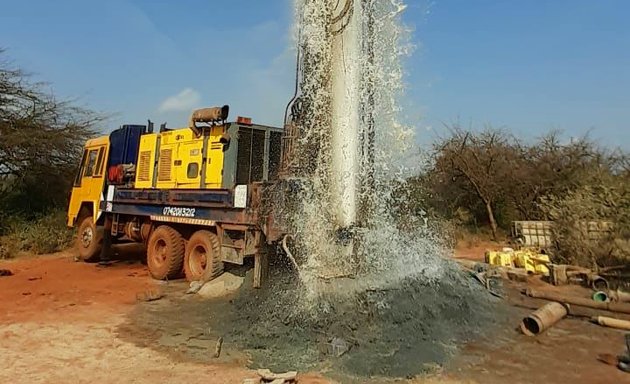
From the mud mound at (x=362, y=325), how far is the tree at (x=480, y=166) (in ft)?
42.4

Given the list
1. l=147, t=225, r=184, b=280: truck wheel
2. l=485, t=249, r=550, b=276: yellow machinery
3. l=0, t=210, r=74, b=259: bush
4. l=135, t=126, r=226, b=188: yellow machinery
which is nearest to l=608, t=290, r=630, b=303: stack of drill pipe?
l=485, t=249, r=550, b=276: yellow machinery

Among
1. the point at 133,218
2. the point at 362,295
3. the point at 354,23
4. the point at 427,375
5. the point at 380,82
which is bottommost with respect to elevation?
the point at 427,375

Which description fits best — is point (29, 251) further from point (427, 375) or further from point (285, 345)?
point (427, 375)

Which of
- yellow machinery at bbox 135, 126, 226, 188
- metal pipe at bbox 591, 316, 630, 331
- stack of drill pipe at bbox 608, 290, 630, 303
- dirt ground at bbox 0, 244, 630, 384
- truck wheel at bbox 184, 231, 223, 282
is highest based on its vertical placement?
yellow machinery at bbox 135, 126, 226, 188

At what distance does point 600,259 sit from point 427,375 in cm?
784

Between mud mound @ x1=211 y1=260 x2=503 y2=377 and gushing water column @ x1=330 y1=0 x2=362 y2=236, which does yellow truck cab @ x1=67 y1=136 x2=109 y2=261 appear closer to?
mud mound @ x1=211 y1=260 x2=503 y2=377

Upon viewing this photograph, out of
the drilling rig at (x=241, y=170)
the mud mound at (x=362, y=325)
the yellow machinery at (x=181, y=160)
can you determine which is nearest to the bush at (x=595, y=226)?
the mud mound at (x=362, y=325)

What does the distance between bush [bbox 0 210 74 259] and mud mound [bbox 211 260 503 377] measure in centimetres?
931

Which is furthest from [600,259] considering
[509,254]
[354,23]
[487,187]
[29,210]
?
[29,210]

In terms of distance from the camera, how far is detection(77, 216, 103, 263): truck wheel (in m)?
12.3

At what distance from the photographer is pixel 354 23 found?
7621mm

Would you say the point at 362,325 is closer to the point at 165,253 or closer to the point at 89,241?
the point at 165,253

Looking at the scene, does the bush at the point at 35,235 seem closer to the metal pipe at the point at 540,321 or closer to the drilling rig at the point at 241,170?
the drilling rig at the point at 241,170

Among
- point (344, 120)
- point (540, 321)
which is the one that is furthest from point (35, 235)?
point (540, 321)
